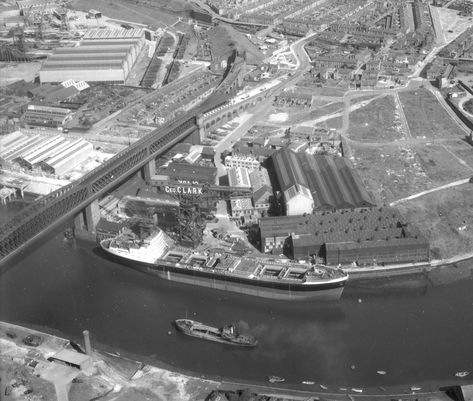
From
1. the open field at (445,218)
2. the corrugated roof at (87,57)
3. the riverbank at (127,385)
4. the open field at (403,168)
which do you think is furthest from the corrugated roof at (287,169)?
the corrugated roof at (87,57)

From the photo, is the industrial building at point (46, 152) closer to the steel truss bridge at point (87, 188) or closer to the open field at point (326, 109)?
the steel truss bridge at point (87, 188)

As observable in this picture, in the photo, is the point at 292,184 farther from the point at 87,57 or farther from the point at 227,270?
the point at 87,57

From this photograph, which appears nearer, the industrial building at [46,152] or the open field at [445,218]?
the open field at [445,218]

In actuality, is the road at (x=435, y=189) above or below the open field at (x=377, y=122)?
below

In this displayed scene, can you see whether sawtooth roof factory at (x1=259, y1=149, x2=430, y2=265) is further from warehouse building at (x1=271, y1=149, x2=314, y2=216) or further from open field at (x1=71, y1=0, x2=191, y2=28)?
open field at (x1=71, y1=0, x2=191, y2=28)

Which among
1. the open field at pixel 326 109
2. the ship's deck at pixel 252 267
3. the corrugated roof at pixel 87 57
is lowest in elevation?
the ship's deck at pixel 252 267

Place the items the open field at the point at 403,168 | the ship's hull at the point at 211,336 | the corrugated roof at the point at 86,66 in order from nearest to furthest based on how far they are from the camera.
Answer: the ship's hull at the point at 211,336 < the open field at the point at 403,168 < the corrugated roof at the point at 86,66

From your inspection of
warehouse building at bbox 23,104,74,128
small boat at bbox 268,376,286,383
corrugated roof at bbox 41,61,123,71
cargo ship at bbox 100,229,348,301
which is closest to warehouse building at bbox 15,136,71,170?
warehouse building at bbox 23,104,74,128
